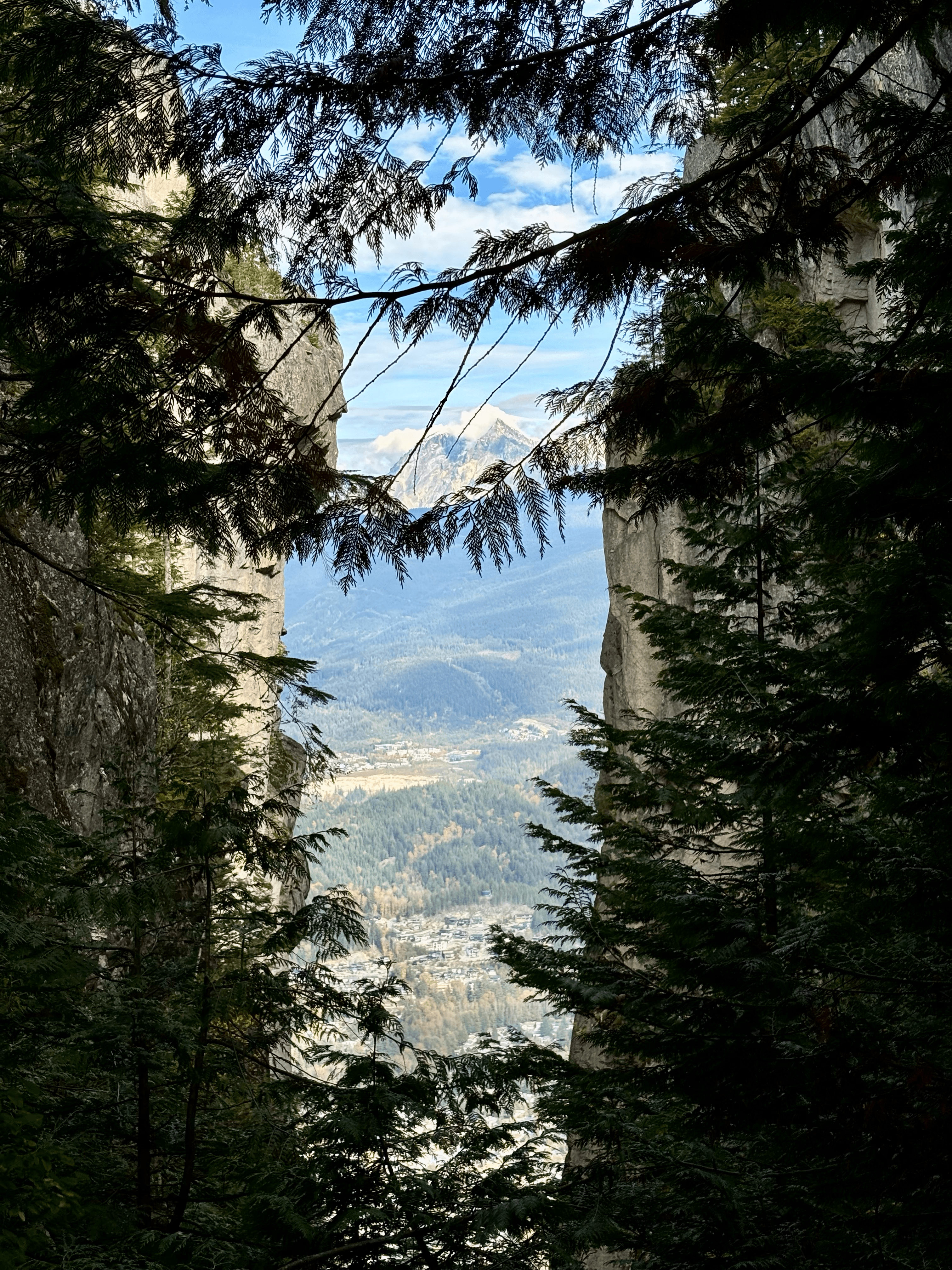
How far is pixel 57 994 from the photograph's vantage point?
3787mm

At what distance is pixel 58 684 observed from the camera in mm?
7059

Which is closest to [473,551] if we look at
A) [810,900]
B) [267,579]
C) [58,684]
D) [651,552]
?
[810,900]

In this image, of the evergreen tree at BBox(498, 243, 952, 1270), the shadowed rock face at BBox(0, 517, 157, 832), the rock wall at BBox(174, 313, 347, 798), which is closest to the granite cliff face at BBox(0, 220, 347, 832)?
the shadowed rock face at BBox(0, 517, 157, 832)

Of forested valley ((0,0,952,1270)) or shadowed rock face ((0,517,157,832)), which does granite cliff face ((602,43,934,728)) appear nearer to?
shadowed rock face ((0,517,157,832))

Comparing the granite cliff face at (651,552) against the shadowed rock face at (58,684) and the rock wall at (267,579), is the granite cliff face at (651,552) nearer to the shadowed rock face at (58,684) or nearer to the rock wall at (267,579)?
the rock wall at (267,579)

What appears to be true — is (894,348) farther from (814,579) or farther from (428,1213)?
(814,579)

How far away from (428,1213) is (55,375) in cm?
305

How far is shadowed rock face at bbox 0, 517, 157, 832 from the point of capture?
6.51 meters

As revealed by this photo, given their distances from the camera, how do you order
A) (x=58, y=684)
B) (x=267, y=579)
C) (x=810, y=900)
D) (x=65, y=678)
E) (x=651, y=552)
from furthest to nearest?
(x=267, y=579) → (x=651, y=552) → (x=65, y=678) → (x=58, y=684) → (x=810, y=900)

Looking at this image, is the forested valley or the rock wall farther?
the rock wall

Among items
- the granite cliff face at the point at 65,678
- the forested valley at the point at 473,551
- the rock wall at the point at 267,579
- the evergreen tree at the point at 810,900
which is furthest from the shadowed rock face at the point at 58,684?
the rock wall at the point at 267,579

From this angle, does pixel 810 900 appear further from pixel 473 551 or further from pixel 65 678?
pixel 65 678

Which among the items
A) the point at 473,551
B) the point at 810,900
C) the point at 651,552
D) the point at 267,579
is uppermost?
the point at 267,579

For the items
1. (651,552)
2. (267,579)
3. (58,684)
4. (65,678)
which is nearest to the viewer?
(58,684)
